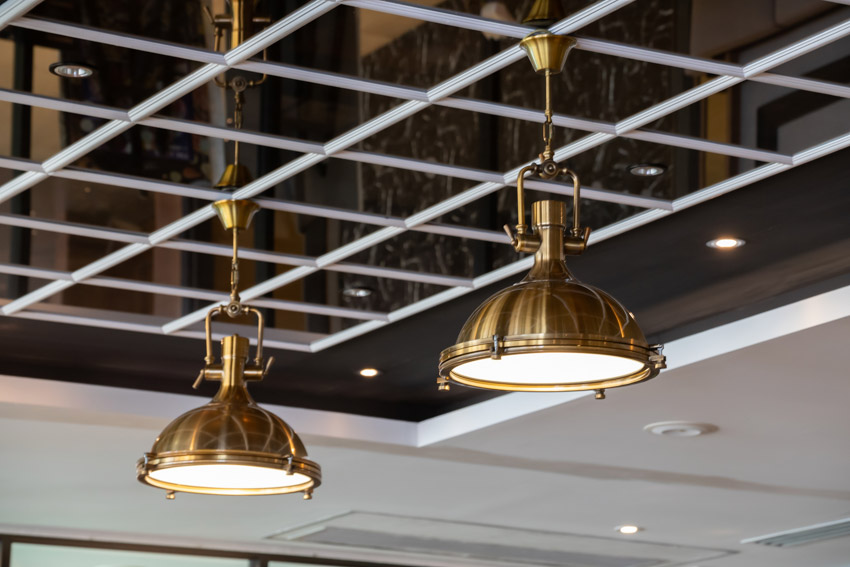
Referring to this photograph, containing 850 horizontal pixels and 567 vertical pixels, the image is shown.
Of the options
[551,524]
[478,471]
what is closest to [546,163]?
[478,471]

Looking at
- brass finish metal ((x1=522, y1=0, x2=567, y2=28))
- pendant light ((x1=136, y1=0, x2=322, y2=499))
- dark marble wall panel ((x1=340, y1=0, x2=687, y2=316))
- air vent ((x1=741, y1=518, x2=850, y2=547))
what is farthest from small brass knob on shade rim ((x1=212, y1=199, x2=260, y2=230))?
air vent ((x1=741, y1=518, x2=850, y2=547))

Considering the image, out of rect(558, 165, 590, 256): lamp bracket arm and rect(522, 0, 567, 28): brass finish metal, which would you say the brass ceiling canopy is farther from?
rect(522, 0, 567, 28): brass finish metal

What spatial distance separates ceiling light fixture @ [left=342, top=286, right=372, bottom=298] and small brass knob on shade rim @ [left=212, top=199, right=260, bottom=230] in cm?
92

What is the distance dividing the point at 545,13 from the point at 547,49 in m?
0.19

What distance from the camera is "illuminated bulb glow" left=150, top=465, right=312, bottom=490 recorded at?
3.15 metres

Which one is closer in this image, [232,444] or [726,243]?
[232,444]

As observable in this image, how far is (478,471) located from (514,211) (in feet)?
8.91

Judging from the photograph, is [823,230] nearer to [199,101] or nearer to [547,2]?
[547,2]

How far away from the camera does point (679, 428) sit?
227 inches

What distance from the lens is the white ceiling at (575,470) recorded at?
5.29 metres

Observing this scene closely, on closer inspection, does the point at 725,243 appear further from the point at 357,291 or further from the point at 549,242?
the point at 549,242

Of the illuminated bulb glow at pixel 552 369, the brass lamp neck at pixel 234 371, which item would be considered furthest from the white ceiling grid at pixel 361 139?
the illuminated bulb glow at pixel 552 369

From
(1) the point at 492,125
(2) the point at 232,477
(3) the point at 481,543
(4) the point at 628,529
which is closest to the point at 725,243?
(1) the point at 492,125

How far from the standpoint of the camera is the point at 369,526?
806cm
